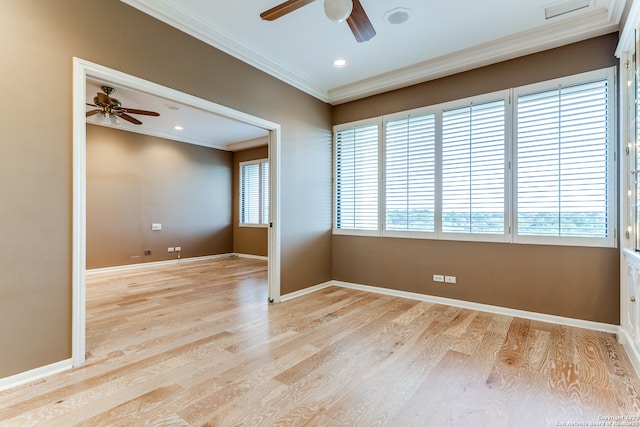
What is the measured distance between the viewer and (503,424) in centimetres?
166

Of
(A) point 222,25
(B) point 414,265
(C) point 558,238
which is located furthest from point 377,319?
(A) point 222,25

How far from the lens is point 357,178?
4.73m

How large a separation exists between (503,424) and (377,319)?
5.70 feet

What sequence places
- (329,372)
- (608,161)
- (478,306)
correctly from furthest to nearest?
(478,306), (608,161), (329,372)

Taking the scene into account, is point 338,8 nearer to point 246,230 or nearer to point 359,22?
point 359,22

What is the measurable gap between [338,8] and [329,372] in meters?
2.62

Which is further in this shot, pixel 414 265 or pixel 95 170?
pixel 95 170

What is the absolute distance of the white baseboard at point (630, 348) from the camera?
221 centimetres

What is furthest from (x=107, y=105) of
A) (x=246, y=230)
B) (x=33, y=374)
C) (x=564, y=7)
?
(x=564, y=7)

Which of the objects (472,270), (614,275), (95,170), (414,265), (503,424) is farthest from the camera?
(95,170)

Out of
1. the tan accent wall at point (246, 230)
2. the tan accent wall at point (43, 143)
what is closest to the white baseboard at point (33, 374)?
the tan accent wall at point (43, 143)

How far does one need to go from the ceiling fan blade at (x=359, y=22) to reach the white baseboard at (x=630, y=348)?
3241 millimetres

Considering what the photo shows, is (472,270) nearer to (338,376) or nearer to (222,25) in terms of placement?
(338,376)

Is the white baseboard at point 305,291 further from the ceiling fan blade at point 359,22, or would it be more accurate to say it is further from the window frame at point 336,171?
the ceiling fan blade at point 359,22
